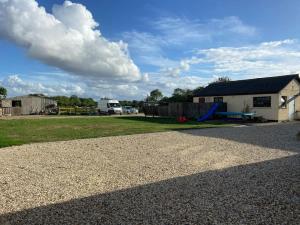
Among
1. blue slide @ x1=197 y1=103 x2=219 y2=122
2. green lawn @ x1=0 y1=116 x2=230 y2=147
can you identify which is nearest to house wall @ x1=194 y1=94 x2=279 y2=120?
blue slide @ x1=197 y1=103 x2=219 y2=122

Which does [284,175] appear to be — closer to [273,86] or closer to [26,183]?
[26,183]

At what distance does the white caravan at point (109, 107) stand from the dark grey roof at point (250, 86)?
13.4 m

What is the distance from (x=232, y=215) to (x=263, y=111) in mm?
23068

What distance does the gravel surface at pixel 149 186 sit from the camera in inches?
175

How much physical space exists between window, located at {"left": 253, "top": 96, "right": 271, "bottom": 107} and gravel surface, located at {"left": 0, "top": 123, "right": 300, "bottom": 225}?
1592 centimetres

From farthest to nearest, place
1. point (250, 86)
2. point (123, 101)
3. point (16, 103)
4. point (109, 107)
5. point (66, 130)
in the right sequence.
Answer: point (123, 101) → point (16, 103) → point (109, 107) → point (250, 86) → point (66, 130)

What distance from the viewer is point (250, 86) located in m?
28.1

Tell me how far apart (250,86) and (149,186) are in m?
24.2

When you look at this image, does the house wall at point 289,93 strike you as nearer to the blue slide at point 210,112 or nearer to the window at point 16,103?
the blue slide at point 210,112

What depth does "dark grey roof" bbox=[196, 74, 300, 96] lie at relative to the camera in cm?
A: 2555

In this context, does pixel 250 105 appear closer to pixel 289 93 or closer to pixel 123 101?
pixel 289 93

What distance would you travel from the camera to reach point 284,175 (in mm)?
6727

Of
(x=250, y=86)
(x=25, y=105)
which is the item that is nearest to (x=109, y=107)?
(x=25, y=105)

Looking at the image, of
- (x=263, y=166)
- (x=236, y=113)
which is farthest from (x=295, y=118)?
(x=263, y=166)
